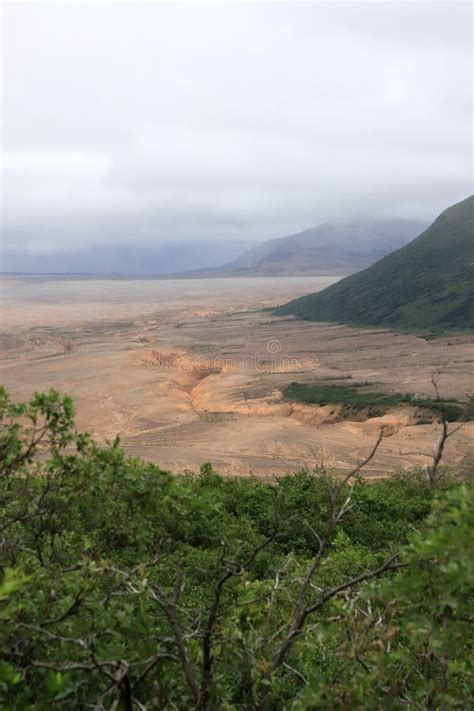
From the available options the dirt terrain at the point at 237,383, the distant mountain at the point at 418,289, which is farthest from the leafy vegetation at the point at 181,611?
the distant mountain at the point at 418,289

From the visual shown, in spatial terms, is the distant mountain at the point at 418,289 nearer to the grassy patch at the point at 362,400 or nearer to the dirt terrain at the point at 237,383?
the dirt terrain at the point at 237,383

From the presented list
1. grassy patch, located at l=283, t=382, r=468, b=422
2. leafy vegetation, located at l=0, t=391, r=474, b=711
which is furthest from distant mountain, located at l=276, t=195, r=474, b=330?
leafy vegetation, located at l=0, t=391, r=474, b=711

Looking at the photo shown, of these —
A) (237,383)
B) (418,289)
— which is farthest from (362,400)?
(418,289)

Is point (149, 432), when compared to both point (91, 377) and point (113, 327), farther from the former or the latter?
point (113, 327)

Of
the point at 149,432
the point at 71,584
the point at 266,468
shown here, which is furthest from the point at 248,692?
the point at 149,432

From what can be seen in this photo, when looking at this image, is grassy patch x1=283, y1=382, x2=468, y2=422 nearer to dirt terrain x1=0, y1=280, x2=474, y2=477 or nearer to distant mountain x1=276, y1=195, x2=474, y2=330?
dirt terrain x1=0, y1=280, x2=474, y2=477

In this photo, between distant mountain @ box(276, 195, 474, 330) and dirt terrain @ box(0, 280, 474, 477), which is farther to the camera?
distant mountain @ box(276, 195, 474, 330)

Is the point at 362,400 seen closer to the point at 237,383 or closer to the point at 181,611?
the point at 237,383
